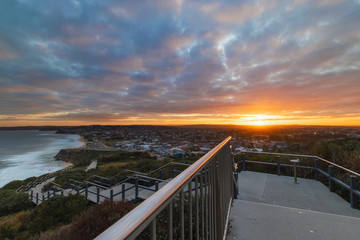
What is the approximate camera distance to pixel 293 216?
3.14m

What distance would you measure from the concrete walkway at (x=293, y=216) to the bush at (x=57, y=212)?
22.7 ft

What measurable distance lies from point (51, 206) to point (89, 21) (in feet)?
27.3

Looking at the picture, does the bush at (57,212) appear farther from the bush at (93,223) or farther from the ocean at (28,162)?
the ocean at (28,162)

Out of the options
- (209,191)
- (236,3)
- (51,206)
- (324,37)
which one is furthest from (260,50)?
(51,206)

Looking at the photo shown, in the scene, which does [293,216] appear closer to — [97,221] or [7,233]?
[97,221]

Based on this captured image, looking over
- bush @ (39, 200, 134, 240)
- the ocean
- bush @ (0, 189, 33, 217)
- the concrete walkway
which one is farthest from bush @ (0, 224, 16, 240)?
the ocean

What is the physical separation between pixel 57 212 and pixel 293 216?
8.61 metres

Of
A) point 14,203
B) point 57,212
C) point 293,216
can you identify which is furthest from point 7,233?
point 293,216

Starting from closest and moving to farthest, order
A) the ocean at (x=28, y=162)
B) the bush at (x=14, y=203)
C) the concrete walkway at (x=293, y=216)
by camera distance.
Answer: the concrete walkway at (x=293, y=216), the bush at (x=14, y=203), the ocean at (x=28, y=162)

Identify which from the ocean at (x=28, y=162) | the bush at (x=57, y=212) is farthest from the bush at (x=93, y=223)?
the ocean at (x=28, y=162)

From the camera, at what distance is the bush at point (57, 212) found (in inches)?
265

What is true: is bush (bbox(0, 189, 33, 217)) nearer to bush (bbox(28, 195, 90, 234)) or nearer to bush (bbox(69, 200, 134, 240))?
bush (bbox(28, 195, 90, 234))

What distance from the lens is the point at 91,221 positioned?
453 cm

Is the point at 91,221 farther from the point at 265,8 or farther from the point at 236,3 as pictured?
the point at 265,8
